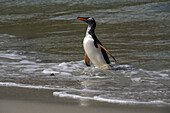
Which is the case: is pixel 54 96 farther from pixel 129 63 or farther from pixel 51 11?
pixel 51 11

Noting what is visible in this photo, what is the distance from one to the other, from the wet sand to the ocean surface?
0.50 ft

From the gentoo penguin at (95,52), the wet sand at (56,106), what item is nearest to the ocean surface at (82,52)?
the wet sand at (56,106)

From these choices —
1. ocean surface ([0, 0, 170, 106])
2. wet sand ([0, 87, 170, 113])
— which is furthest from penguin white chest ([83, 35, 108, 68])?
wet sand ([0, 87, 170, 113])

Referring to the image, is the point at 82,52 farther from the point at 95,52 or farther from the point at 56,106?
A: the point at 56,106

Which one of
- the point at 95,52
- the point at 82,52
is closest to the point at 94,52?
the point at 95,52

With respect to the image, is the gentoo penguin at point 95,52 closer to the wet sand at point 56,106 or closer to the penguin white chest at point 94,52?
the penguin white chest at point 94,52

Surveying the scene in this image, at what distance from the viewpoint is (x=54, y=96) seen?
4.09 metres

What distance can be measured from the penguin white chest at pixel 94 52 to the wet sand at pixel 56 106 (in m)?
2.62

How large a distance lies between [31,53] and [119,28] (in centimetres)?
436

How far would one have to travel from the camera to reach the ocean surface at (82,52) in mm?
4535

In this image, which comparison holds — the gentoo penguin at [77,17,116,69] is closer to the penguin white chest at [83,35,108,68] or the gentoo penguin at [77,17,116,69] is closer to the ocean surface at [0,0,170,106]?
the penguin white chest at [83,35,108,68]

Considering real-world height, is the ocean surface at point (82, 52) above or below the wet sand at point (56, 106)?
below

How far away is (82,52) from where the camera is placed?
838cm

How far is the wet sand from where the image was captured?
338cm
